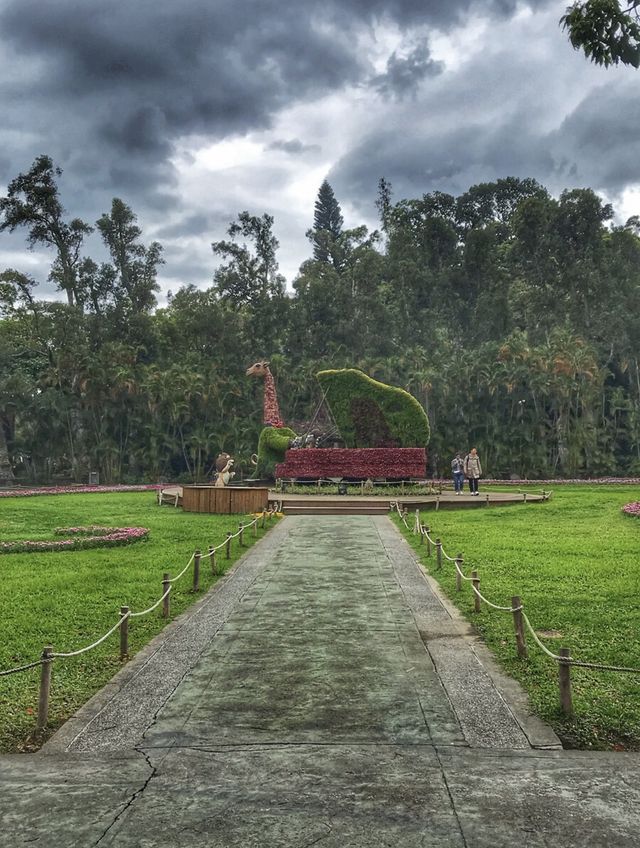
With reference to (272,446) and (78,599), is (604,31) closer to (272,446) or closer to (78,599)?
(78,599)

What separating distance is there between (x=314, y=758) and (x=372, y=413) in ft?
85.2

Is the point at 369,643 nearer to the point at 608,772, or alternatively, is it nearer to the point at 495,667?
the point at 495,667

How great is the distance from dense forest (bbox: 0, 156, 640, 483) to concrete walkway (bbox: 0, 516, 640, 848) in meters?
37.3

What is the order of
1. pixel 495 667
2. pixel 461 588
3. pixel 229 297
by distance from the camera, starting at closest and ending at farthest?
pixel 495 667, pixel 461 588, pixel 229 297

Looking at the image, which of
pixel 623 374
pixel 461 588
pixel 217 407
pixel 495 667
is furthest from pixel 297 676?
pixel 623 374

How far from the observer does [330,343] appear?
55250mm

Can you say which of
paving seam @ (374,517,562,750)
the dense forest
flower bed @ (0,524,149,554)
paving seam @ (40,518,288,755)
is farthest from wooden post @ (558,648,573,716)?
the dense forest

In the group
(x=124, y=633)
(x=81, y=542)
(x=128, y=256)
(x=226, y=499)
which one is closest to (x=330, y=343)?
(x=128, y=256)

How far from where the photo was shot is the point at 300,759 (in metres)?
4.84

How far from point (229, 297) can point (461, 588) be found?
4912 centimetres

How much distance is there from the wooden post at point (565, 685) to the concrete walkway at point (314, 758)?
34cm

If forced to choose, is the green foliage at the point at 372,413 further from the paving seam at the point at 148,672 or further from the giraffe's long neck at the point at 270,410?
the paving seam at the point at 148,672

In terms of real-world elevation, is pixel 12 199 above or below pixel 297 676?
above

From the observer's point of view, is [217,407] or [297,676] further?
[217,407]
